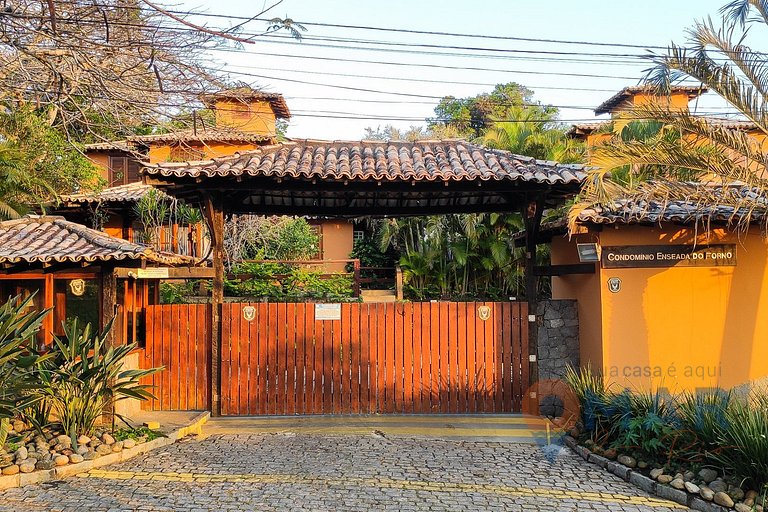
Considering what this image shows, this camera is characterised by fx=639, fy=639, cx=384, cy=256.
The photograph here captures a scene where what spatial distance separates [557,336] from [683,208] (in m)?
2.67

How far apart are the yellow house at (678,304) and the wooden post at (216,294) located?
17.8 feet

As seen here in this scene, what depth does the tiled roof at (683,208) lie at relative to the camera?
8.55 m

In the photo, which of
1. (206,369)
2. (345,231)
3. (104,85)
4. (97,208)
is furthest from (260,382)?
(345,231)

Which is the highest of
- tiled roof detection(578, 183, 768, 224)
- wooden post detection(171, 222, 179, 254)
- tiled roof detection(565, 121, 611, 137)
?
tiled roof detection(565, 121, 611, 137)

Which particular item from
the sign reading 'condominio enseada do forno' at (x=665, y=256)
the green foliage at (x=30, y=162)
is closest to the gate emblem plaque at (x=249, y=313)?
the green foliage at (x=30, y=162)

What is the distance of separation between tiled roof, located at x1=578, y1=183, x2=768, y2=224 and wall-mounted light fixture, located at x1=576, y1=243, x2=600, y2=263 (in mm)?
432

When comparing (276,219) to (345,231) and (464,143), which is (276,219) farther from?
(464,143)

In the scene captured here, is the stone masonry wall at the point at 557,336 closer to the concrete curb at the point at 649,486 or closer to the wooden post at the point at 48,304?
the concrete curb at the point at 649,486

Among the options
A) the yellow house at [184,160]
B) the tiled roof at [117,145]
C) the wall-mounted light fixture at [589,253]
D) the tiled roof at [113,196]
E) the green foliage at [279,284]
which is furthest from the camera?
the green foliage at [279,284]

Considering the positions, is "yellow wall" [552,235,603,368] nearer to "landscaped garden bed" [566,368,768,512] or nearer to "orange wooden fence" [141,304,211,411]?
"landscaped garden bed" [566,368,768,512]

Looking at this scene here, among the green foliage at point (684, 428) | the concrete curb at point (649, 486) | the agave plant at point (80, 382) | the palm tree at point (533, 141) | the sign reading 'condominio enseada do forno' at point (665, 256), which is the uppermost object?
the palm tree at point (533, 141)

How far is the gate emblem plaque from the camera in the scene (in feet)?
32.1

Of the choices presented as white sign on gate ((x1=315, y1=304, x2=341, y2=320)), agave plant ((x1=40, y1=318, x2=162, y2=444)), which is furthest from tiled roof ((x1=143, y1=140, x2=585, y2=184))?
agave plant ((x1=40, y1=318, x2=162, y2=444))

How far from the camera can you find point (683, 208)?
30.6 ft
